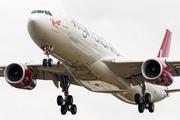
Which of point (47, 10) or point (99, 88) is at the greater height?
point (47, 10)

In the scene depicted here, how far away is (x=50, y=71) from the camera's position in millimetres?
30047

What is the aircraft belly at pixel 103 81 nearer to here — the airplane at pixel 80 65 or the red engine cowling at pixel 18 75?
the airplane at pixel 80 65

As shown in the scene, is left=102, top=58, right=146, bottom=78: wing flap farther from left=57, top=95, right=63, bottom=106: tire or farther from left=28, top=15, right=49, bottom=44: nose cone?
left=28, top=15, right=49, bottom=44: nose cone

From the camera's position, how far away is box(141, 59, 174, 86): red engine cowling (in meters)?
27.0

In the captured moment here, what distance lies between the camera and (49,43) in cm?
2417

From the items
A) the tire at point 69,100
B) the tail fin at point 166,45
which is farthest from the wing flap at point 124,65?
the tail fin at point 166,45

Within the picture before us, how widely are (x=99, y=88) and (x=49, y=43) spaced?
791cm

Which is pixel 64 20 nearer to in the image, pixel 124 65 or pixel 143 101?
pixel 124 65

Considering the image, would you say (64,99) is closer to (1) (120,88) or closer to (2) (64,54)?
(1) (120,88)

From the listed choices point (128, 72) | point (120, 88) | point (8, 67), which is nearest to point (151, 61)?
point (128, 72)

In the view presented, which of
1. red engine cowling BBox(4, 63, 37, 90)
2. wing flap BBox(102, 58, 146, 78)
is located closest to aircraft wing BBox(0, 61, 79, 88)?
red engine cowling BBox(4, 63, 37, 90)

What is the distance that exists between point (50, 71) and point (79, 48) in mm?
4943

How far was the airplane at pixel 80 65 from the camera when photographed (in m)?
24.2

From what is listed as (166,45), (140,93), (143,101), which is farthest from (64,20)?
(166,45)
